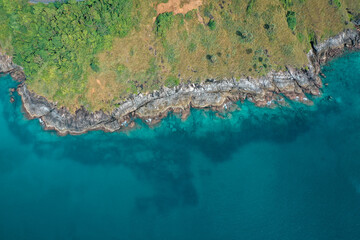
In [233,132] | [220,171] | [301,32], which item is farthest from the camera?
[301,32]

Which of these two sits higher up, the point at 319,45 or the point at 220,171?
the point at 319,45

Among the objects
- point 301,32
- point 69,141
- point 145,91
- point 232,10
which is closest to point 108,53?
point 145,91

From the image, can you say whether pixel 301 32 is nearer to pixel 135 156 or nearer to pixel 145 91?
pixel 145 91

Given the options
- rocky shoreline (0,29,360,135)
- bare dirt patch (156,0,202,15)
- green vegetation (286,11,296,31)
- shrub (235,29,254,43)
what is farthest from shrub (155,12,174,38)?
green vegetation (286,11,296,31)

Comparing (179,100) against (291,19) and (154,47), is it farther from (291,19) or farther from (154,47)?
(291,19)

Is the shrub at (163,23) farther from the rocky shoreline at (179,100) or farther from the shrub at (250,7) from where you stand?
the shrub at (250,7)

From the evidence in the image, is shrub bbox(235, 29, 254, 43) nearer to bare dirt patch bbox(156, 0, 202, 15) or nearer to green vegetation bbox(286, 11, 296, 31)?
green vegetation bbox(286, 11, 296, 31)

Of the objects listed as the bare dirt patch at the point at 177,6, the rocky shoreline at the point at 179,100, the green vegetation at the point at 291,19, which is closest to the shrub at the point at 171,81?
the rocky shoreline at the point at 179,100
